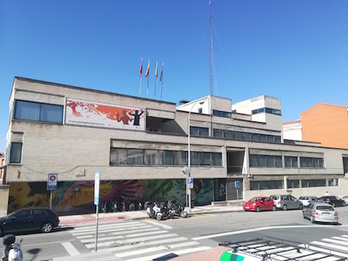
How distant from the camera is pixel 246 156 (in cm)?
3466

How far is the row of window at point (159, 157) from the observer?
2519cm

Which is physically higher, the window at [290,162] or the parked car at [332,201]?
the window at [290,162]

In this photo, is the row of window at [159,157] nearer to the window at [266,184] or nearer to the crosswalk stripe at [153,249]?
the window at [266,184]

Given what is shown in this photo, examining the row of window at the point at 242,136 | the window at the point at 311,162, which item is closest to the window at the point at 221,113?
the row of window at the point at 242,136

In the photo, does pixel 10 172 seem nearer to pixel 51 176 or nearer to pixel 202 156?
pixel 51 176

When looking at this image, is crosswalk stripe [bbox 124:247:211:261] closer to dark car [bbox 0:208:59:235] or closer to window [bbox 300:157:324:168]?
dark car [bbox 0:208:59:235]

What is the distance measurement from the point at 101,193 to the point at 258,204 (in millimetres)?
15394

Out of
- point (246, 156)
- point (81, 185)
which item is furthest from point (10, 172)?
point (246, 156)

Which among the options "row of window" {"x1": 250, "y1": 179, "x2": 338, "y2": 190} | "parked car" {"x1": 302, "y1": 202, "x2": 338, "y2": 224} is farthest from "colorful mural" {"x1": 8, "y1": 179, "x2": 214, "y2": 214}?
"parked car" {"x1": 302, "y1": 202, "x2": 338, "y2": 224}

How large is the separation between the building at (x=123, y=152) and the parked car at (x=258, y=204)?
9.31 feet

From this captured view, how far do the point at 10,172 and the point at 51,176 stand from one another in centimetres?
332

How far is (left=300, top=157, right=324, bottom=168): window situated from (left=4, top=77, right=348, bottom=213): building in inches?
79.5

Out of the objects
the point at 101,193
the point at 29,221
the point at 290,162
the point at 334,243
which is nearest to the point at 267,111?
the point at 290,162

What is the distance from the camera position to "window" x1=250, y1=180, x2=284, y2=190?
3475 centimetres
